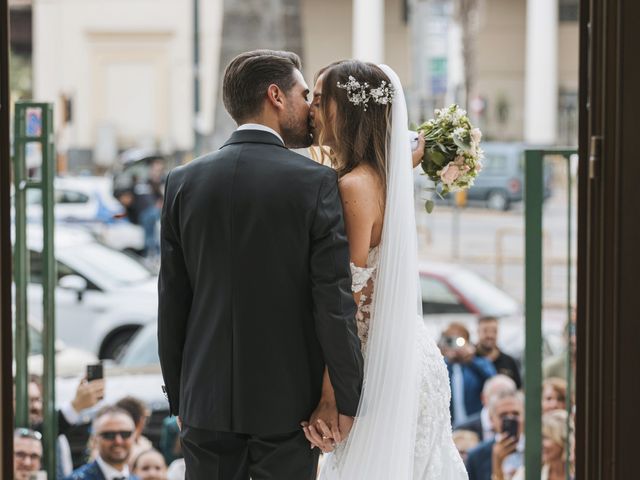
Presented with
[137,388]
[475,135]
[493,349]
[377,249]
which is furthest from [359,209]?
[493,349]

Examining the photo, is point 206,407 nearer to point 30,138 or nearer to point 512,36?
point 30,138

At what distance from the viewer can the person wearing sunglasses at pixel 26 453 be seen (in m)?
5.11

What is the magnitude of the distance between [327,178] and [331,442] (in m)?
0.76

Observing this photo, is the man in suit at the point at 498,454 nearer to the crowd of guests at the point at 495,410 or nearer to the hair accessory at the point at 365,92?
the crowd of guests at the point at 495,410

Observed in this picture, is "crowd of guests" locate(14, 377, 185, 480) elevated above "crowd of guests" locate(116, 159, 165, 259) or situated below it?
below

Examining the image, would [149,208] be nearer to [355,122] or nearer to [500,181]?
[355,122]

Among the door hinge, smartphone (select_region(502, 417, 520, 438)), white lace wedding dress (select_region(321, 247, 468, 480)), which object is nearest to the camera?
the door hinge

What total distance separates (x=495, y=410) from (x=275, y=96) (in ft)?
12.2

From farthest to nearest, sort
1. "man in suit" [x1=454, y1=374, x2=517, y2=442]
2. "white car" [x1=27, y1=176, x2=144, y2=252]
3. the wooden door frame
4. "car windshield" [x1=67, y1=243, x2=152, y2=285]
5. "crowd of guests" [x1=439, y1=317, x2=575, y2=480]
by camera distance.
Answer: "white car" [x1=27, y1=176, x2=144, y2=252] → "car windshield" [x1=67, y1=243, x2=152, y2=285] → "man in suit" [x1=454, y1=374, x2=517, y2=442] → "crowd of guests" [x1=439, y1=317, x2=575, y2=480] → the wooden door frame

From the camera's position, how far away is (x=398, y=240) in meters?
3.56

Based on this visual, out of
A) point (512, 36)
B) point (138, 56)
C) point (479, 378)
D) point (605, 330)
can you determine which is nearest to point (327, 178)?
point (605, 330)

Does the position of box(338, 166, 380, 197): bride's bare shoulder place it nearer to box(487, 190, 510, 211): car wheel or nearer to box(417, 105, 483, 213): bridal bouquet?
box(417, 105, 483, 213): bridal bouquet

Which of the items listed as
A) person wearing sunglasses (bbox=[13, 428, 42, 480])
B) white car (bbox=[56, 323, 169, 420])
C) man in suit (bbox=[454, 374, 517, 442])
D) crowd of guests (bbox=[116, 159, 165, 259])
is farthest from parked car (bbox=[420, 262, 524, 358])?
crowd of guests (bbox=[116, 159, 165, 259])

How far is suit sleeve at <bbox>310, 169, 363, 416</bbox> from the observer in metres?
3.18
